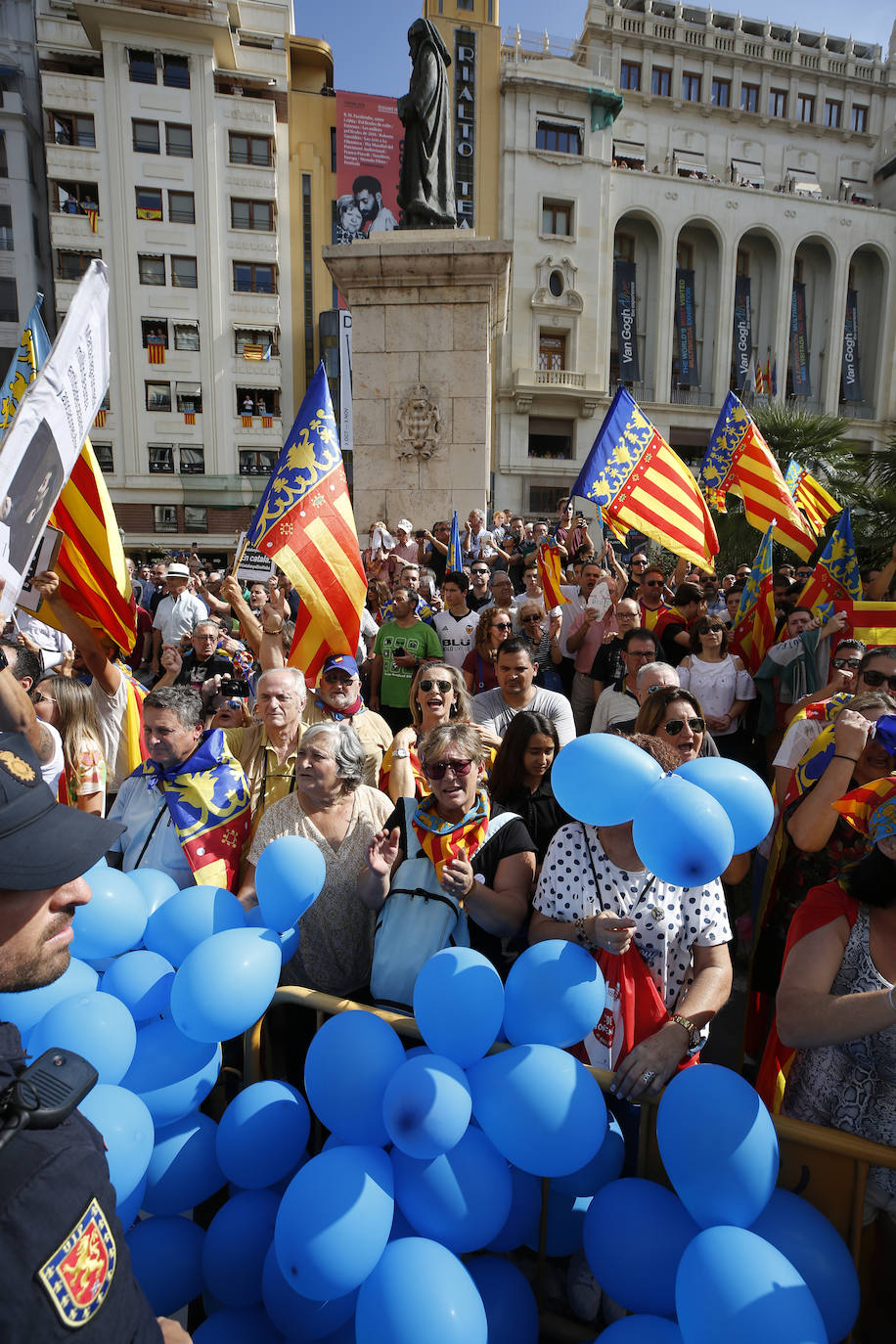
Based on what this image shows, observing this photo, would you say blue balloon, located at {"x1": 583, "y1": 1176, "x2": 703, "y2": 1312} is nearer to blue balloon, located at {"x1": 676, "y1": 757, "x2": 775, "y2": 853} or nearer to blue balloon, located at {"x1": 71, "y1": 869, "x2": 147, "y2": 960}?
blue balloon, located at {"x1": 676, "y1": 757, "x2": 775, "y2": 853}

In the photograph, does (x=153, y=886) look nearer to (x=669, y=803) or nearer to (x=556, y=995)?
(x=556, y=995)

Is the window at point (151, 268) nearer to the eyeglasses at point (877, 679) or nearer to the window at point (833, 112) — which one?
the eyeglasses at point (877, 679)

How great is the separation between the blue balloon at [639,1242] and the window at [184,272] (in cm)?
3563

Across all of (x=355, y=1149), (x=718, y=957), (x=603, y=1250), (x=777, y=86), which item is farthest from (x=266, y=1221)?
(x=777, y=86)

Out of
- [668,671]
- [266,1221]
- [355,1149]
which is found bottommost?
[266,1221]

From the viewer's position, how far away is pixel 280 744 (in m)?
3.43

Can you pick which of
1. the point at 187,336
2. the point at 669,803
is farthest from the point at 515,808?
the point at 187,336

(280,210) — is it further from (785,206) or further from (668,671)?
(668,671)

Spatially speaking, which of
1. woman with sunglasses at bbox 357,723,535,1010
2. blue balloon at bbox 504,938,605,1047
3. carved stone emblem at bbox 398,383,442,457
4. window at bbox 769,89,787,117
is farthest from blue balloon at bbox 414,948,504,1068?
window at bbox 769,89,787,117

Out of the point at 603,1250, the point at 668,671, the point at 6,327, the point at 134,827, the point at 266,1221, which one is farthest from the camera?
the point at 6,327

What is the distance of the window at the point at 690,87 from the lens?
38469 mm

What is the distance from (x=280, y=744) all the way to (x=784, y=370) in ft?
133

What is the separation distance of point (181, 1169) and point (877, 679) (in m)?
3.02

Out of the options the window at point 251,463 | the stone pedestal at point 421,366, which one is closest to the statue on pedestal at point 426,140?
the stone pedestal at point 421,366
